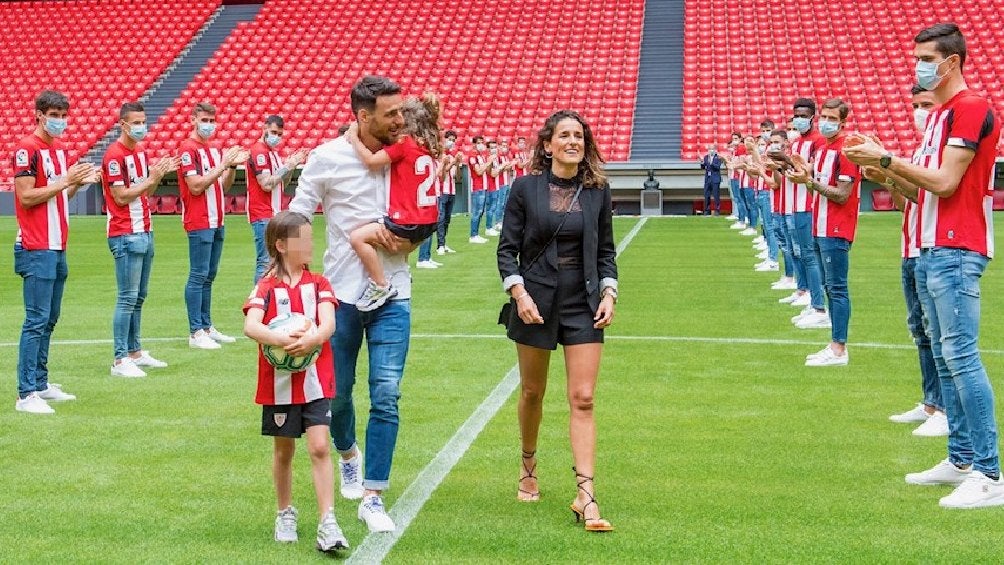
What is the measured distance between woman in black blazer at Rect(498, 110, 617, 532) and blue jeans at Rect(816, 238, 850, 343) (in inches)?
189

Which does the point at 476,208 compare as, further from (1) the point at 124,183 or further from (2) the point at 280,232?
(2) the point at 280,232

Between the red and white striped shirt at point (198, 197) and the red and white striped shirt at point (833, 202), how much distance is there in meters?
5.31

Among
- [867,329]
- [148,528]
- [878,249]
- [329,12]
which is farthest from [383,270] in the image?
[329,12]

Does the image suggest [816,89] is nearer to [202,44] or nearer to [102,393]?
[202,44]

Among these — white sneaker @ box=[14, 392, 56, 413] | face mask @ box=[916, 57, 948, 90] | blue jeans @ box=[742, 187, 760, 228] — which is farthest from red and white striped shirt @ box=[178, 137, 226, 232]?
blue jeans @ box=[742, 187, 760, 228]

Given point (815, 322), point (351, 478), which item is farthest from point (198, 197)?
point (815, 322)

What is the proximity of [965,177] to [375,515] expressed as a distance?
3177 millimetres

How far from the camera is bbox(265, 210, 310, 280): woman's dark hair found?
5270 millimetres

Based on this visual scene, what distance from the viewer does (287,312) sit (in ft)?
17.2

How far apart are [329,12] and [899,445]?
124 feet

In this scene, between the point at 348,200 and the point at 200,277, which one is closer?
the point at 348,200

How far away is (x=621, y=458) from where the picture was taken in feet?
22.8

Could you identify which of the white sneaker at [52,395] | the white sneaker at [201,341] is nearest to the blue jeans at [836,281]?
the white sneaker at [201,341]

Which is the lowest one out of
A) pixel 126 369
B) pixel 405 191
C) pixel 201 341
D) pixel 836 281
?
pixel 201 341
